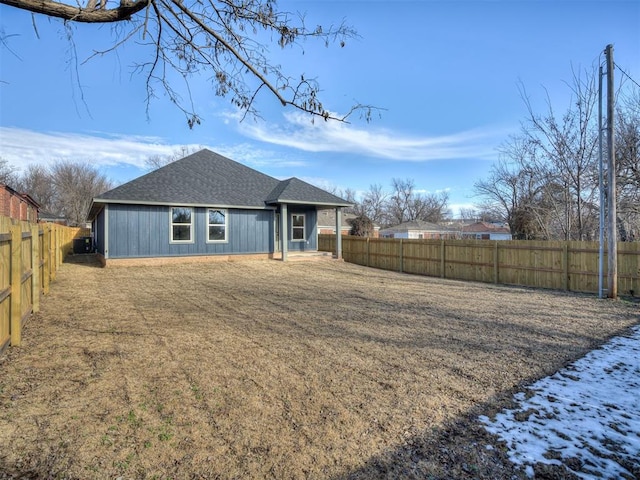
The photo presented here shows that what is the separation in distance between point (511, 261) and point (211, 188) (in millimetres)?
12479

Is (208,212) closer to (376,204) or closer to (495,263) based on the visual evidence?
(495,263)

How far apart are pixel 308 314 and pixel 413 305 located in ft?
8.27

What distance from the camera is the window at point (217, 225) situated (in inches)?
586

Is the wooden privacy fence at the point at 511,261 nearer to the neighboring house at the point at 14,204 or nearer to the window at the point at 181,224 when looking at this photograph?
the window at the point at 181,224

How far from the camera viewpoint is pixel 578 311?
24.3 ft

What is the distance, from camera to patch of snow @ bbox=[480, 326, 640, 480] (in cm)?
244

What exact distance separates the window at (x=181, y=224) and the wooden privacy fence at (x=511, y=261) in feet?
28.0

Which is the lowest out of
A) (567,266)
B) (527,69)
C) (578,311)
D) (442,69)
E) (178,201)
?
(578,311)

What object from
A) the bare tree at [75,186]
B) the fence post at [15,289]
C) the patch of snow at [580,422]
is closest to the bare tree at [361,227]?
the patch of snow at [580,422]

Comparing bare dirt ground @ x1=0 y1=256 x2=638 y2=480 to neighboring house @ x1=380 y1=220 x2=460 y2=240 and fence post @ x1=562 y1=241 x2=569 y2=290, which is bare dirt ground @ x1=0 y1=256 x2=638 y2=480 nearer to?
fence post @ x1=562 y1=241 x2=569 y2=290

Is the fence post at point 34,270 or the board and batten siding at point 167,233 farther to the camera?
the board and batten siding at point 167,233

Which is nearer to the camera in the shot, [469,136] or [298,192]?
[298,192]

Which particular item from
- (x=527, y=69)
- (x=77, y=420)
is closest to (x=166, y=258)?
(x=77, y=420)

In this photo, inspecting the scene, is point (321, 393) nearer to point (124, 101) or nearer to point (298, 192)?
point (124, 101)
